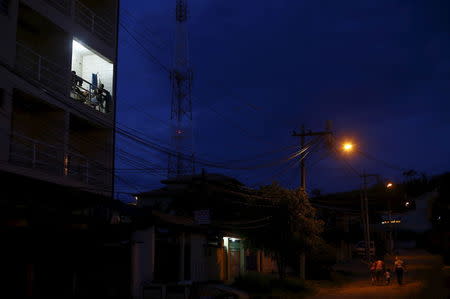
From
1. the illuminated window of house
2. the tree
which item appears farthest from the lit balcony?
the tree

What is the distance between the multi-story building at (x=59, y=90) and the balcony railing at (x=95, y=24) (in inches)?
1.7

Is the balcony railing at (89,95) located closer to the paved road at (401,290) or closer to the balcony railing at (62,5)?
the balcony railing at (62,5)

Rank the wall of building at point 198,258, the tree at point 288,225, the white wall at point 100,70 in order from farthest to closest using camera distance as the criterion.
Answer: the tree at point 288,225
the wall of building at point 198,258
the white wall at point 100,70

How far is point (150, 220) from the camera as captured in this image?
18.8 meters

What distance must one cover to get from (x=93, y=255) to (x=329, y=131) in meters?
18.4

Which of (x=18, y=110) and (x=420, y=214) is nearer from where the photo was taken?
(x=18, y=110)

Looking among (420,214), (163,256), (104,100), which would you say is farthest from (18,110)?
(420,214)

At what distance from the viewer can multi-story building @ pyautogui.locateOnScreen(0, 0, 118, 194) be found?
17531 millimetres

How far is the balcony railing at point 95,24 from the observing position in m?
22.8

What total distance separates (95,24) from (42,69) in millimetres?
4376

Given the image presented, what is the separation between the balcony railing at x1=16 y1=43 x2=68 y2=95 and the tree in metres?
14.2

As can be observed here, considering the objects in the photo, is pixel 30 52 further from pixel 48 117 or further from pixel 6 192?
pixel 6 192

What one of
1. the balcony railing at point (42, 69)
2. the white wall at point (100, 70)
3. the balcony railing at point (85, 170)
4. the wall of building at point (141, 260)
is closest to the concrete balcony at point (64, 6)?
the balcony railing at point (42, 69)

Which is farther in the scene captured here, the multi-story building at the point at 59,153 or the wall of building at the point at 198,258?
the wall of building at the point at 198,258
